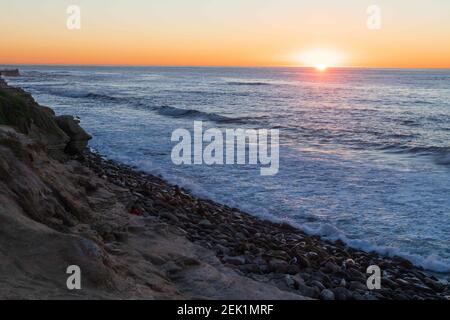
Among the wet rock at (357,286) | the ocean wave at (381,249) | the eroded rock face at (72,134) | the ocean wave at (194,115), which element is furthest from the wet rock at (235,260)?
the ocean wave at (194,115)

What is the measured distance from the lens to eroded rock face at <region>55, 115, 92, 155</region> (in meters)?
14.3

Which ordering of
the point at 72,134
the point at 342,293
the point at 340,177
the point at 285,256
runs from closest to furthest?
the point at 342,293
the point at 285,256
the point at 72,134
the point at 340,177

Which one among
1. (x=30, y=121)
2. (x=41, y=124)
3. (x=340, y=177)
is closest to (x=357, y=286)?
(x=340, y=177)

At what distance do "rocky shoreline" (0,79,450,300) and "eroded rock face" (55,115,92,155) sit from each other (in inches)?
122

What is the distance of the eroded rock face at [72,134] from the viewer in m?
14.3

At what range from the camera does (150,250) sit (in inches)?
276

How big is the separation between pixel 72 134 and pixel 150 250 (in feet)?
27.8

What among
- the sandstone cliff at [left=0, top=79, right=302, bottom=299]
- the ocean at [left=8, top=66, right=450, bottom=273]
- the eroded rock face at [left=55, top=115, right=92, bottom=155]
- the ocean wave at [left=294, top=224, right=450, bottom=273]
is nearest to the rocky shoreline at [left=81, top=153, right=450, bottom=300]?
the ocean wave at [left=294, top=224, right=450, bottom=273]

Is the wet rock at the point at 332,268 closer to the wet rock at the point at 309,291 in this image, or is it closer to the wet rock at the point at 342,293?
the wet rock at the point at 342,293

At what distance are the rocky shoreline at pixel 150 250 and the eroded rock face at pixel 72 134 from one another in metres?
3.11

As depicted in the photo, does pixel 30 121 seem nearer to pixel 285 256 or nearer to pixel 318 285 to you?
pixel 285 256

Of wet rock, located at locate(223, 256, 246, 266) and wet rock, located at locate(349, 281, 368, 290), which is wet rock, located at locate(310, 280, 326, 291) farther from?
wet rock, located at locate(223, 256, 246, 266)

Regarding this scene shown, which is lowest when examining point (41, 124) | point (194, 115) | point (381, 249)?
point (381, 249)
